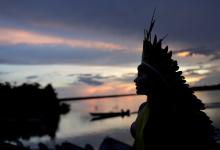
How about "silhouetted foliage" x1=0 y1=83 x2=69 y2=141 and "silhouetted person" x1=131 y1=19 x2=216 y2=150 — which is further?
"silhouetted foliage" x1=0 y1=83 x2=69 y2=141

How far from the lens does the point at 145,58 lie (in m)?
3.94

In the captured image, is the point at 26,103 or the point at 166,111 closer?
the point at 166,111

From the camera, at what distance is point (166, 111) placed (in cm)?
377

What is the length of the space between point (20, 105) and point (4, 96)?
4.24m

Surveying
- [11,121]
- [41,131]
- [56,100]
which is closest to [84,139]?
[41,131]

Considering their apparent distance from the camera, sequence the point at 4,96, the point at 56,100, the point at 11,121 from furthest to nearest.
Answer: the point at 56,100 < the point at 4,96 < the point at 11,121

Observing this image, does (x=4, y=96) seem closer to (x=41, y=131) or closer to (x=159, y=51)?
(x=41, y=131)

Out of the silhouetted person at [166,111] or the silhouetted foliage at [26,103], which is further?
the silhouetted foliage at [26,103]

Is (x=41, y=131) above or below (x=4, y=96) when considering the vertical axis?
below

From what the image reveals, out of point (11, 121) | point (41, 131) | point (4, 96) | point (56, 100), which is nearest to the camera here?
point (41, 131)

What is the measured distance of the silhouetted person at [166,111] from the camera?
3.72 meters

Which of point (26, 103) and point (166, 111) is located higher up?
point (26, 103)

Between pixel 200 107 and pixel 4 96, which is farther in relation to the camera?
pixel 4 96

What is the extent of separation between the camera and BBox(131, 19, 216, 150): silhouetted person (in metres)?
3.72
